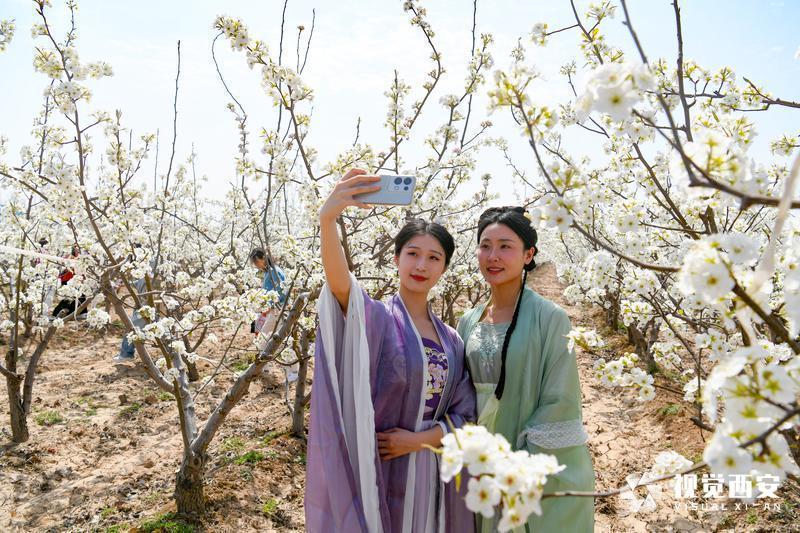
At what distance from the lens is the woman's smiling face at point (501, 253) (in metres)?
2.04

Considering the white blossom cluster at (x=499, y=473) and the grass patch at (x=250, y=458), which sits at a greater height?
the white blossom cluster at (x=499, y=473)

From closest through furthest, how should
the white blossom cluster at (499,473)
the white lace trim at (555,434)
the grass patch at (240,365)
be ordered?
the white blossom cluster at (499,473) < the white lace trim at (555,434) < the grass patch at (240,365)

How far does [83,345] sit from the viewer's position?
26.7 feet

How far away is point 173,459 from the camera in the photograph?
4.41 m

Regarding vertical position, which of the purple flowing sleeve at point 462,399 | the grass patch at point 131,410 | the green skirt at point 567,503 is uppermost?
the purple flowing sleeve at point 462,399

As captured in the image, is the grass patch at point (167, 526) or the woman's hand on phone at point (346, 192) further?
the grass patch at point (167, 526)

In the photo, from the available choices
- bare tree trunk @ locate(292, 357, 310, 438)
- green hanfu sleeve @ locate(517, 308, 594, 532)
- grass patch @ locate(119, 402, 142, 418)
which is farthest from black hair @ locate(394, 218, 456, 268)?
grass patch @ locate(119, 402, 142, 418)

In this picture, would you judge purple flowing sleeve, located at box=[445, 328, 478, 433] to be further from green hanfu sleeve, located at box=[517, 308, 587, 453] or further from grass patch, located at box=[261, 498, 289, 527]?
grass patch, located at box=[261, 498, 289, 527]

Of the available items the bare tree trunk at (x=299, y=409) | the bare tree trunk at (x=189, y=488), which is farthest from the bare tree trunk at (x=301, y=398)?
the bare tree trunk at (x=189, y=488)

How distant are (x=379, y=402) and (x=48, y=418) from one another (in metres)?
4.81

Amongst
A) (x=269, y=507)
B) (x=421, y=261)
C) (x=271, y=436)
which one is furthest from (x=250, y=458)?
(x=421, y=261)

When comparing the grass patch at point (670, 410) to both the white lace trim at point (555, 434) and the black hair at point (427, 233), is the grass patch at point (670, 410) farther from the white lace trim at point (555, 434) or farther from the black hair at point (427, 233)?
the black hair at point (427, 233)

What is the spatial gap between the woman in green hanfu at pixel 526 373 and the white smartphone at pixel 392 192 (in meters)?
0.46

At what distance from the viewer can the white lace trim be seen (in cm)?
185
